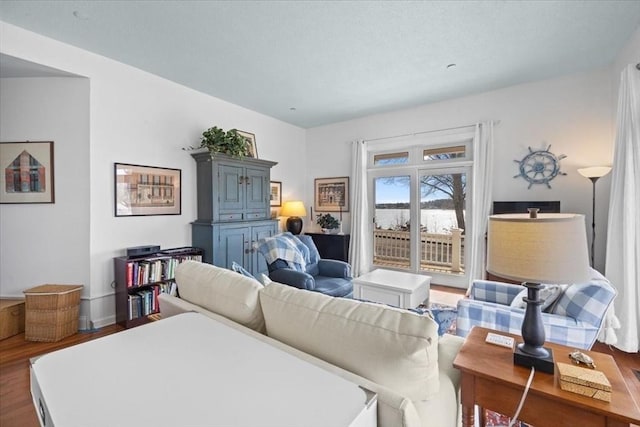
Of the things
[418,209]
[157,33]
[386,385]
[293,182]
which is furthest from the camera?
[293,182]

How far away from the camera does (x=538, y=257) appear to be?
40.8 inches

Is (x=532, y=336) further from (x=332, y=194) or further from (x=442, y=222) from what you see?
(x=332, y=194)

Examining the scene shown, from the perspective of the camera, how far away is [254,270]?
159 inches

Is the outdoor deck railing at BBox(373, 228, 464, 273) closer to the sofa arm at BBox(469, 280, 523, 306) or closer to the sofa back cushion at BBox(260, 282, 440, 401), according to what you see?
the sofa arm at BBox(469, 280, 523, 306)

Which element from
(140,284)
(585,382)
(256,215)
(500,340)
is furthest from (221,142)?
(585,382)

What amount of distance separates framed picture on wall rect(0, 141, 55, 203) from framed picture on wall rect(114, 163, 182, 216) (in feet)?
1.96

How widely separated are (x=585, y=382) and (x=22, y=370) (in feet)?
11.4

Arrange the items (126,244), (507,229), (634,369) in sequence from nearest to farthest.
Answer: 1. (507,229)
2. (634,369)
3. (126,244)

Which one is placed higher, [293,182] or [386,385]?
[293,182]

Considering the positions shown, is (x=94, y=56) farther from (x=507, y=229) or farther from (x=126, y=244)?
(x=507, y=229)

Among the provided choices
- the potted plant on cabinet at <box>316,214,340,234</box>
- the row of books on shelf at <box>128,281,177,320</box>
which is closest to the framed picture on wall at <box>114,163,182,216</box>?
the row of books on shelf at <box>128,281,177,320</box>

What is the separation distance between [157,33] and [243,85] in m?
1.20

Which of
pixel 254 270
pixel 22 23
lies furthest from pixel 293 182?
pixel 22 23

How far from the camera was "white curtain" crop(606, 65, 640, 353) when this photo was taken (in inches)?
96.2
